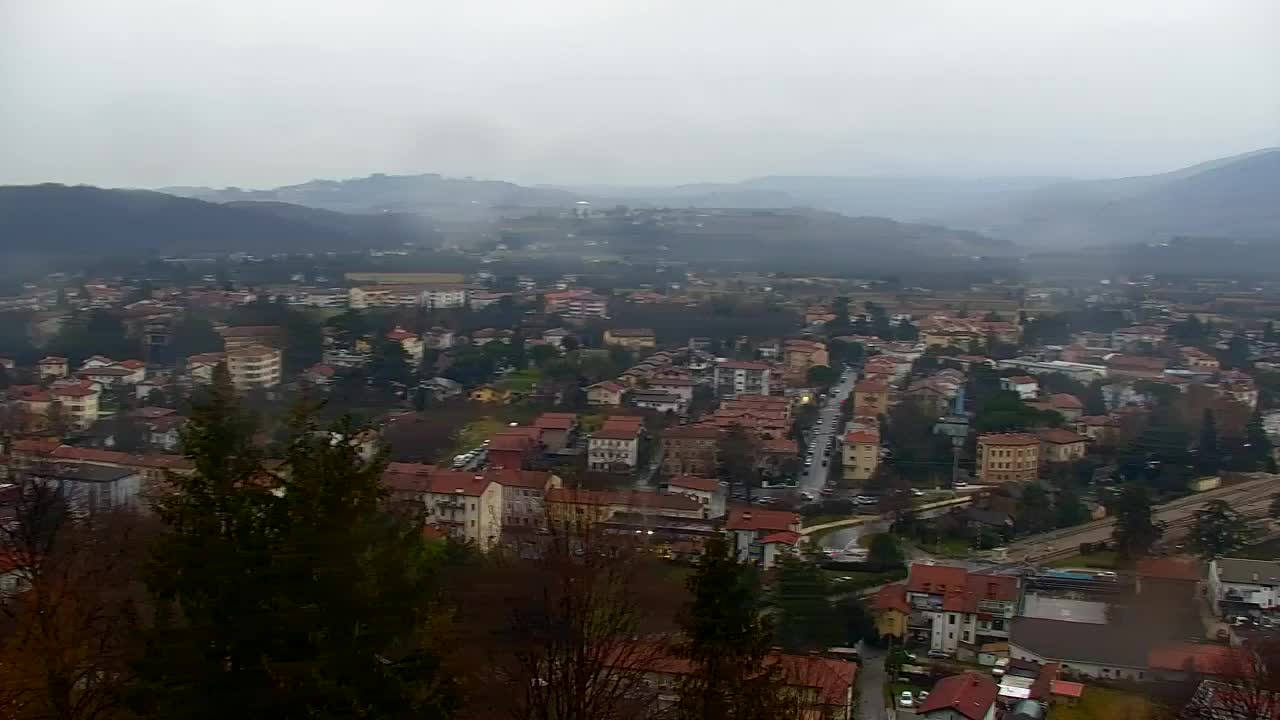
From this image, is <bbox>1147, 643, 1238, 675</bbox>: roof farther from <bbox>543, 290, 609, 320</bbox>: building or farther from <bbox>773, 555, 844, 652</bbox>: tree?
<bbox>543, 290, 609, 320</bbox>: building

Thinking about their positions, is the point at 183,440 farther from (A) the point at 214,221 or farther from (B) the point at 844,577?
(A) the point at 214,221

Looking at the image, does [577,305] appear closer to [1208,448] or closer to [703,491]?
[703,491]

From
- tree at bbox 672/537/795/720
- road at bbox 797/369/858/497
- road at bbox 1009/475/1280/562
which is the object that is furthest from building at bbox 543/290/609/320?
tree at bbox 672/537/795/720

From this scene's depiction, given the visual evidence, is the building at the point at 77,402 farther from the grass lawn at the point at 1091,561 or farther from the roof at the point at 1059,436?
the roof at the point at 1059,436

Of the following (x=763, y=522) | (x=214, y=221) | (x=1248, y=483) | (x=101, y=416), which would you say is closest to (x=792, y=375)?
(x=1248, y=483)

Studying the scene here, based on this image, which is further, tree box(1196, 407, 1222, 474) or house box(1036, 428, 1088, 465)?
house box(1036, 428, 1088, 465)
